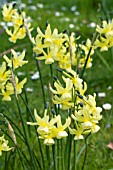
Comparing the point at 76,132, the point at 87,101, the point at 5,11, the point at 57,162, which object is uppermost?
the point at 5,11

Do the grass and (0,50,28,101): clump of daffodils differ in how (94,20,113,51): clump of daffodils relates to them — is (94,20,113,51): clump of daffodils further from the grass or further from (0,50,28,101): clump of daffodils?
(0,50,28,101): clump of daffodils

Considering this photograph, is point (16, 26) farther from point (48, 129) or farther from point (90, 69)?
point (90, 69)

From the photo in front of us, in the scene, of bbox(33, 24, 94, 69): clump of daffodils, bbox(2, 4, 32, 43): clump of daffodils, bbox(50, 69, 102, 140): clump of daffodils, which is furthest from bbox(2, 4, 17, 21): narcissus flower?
bbox(50, 69, 102, 140): clump of daffodils

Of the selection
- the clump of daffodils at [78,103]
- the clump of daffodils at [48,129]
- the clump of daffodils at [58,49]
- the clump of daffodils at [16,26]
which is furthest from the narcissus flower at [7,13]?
the clump of daffodils at [48,129]

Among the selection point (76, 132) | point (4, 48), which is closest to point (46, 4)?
point (4, 48)

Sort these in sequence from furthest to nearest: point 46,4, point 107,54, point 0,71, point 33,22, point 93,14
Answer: point 46,4
point 93,14
point 33,22
point 107,54
point 0,71

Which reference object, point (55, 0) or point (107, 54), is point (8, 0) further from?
point (107, 54)

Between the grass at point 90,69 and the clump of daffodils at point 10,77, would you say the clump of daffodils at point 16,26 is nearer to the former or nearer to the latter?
the clump of daffodils at point 10,77
